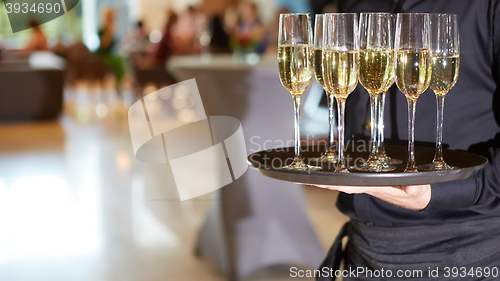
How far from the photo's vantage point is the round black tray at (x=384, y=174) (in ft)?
2.81

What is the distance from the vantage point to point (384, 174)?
2.79 ft

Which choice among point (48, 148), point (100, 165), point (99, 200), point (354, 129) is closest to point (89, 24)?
point (48, 148)

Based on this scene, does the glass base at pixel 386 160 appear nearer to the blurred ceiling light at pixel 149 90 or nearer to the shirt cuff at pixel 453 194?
the shirt cuff at pixel 453 194


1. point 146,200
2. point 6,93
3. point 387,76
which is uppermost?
point 387,76

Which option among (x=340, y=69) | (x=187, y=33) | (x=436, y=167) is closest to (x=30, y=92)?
(x=187, y=33)

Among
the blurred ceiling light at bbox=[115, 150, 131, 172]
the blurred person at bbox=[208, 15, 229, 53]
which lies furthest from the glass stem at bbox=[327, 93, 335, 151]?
the blurred person at bbox=[208, 15, 229, 53]

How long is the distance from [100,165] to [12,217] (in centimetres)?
134

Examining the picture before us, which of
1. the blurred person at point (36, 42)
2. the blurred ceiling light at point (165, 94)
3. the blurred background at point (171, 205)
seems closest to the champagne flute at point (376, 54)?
the blurred background at point (171, 205)

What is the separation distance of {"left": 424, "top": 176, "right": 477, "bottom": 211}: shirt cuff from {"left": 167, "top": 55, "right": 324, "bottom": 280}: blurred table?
4.41 ft

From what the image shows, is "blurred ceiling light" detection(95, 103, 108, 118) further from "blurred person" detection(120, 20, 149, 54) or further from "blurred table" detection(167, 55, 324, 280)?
"blurred table" detection(167, 55, 324, 280)

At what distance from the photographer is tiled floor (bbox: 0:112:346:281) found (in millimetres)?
2551

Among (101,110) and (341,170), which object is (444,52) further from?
(101,110)

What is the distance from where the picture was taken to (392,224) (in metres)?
1.15

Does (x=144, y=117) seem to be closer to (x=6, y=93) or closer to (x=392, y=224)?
(x=6, y=93)
